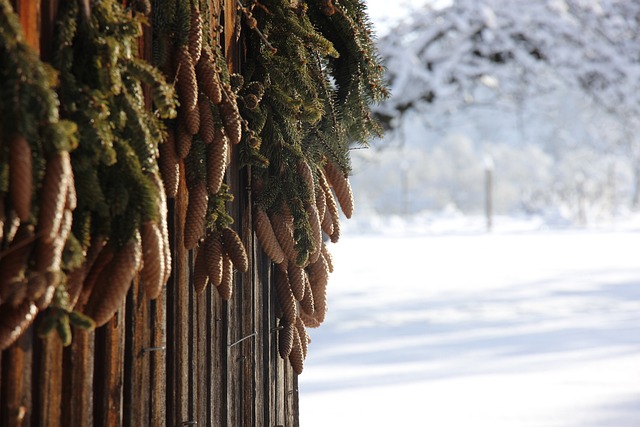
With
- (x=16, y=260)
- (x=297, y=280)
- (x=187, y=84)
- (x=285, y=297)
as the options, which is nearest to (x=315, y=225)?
(x=297, y=280)

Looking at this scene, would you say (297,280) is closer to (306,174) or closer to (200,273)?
(306,174)

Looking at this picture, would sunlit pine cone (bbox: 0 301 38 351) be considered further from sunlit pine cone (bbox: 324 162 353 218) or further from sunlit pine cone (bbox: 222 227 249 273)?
sunlit pine cone (bbox: 324 162 353 218)

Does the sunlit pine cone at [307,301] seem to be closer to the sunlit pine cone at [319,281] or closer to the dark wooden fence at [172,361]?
the sunlit pine cone at [319,281]

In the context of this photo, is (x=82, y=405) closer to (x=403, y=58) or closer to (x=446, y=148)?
(x=403, y=58)

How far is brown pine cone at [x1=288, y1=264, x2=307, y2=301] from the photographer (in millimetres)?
2082

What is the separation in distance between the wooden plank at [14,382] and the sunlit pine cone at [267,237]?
702 mm

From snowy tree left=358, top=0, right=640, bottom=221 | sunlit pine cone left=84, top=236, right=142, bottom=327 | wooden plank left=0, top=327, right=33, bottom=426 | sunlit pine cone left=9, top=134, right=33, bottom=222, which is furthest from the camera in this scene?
snowy tree left=358, top=0, right=640, bottom=221

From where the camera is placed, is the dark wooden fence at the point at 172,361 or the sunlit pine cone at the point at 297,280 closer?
the dark wooden fence at the point at 172,361

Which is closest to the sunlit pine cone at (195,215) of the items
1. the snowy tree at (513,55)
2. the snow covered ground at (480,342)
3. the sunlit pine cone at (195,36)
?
the sunlit pine cone at (195,36)

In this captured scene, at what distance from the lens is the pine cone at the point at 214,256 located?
1697mm

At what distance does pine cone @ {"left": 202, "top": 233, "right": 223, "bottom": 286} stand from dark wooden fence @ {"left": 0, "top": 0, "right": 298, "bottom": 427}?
0.12m

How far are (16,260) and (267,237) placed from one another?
88cm

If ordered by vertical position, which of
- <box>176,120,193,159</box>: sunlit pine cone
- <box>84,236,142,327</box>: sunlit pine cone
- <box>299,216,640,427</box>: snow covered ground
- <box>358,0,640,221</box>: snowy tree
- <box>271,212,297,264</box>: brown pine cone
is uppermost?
<box>358,0,640,221</box>: snowy tree

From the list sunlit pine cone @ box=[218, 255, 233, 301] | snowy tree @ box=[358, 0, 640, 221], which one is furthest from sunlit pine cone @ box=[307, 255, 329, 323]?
snowy tree @ box=[358, 0, 640, 221]
